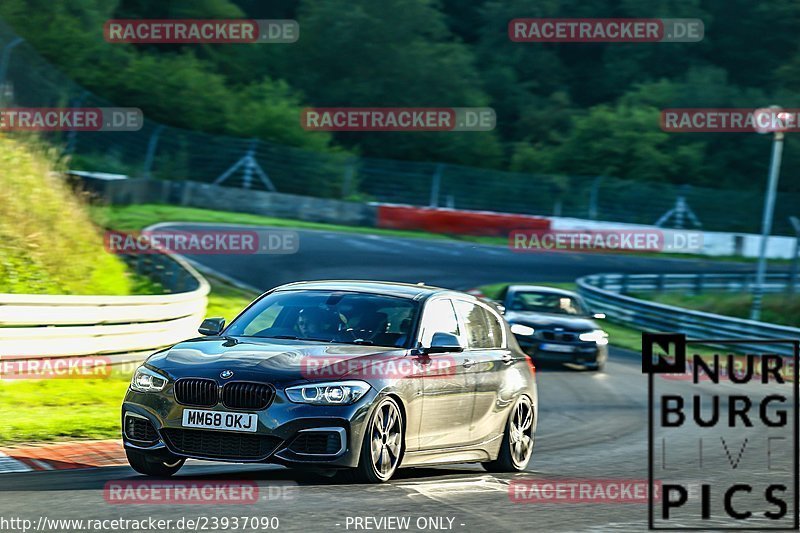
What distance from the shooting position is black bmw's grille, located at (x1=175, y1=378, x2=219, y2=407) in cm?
845

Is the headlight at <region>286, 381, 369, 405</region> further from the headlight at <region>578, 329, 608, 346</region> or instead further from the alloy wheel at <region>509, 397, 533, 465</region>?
the headlight at <region>578, 329, 608, 346</region>

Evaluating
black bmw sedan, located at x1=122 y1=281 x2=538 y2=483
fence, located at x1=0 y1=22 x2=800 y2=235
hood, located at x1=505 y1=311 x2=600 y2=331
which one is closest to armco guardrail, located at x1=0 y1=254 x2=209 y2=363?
black bmw sedan, located at x1=122 y1=281 x2=538 y2=483

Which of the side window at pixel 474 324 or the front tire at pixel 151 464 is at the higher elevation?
the side window at pixel 474 324

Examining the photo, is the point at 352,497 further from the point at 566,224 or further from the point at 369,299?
the point at 566,224

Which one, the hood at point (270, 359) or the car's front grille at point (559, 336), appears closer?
the hood at point (270, 359)

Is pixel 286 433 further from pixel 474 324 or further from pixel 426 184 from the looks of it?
pixel 426 184

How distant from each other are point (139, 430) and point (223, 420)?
2.26ft

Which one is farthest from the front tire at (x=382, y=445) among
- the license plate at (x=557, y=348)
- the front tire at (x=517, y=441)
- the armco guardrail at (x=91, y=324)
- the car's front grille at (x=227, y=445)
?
the license plate at (x=557, y=348)

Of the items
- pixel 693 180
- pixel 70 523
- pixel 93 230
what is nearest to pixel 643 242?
pixel 693 180

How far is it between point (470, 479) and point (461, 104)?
51.5m

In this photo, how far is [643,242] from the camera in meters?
44.8

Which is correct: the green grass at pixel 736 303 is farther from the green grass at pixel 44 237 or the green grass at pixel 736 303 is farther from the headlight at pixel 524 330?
the green grass at pixel 44 237

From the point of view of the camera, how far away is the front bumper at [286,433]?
27.4ft

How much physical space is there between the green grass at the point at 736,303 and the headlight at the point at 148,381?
27.4 m
